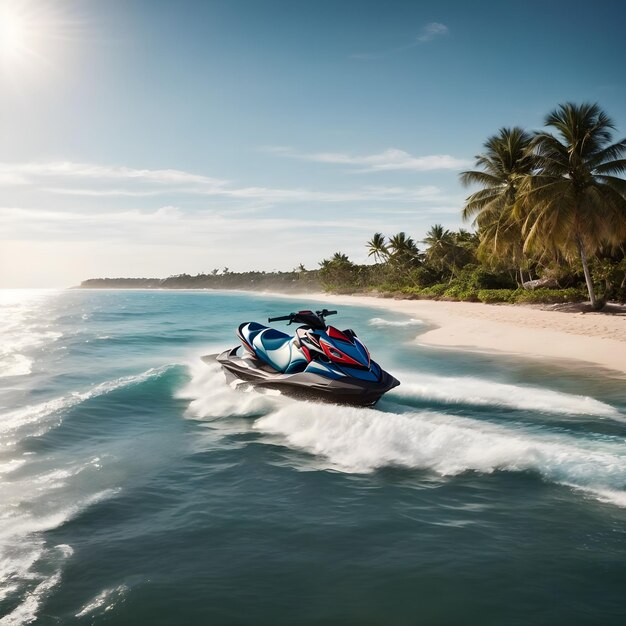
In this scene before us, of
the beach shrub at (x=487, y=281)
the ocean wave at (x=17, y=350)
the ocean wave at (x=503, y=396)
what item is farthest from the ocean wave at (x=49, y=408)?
the beach shrub at (x=487, y=281)

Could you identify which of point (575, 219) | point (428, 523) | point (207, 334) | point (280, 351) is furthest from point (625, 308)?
point (428, 523)

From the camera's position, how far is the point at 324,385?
7.11 m

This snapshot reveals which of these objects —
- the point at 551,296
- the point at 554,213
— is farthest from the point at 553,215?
the point at 551,296

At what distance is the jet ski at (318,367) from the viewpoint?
707cm

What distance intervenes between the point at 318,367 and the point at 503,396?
139 inches

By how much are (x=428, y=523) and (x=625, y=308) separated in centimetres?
2519

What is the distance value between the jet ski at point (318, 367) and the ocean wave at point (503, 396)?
5.77 ft

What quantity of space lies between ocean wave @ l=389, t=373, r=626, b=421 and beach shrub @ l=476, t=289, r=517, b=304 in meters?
25.9

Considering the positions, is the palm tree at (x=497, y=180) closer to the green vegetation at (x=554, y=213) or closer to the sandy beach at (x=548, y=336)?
the green vegetation at (x=554, y=213)

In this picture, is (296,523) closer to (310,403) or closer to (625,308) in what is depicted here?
(310,403)

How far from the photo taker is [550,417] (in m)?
7.48

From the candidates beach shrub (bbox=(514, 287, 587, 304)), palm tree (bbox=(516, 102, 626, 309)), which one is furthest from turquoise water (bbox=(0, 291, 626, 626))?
beach shrub (bbox=(514, 287, 587, 304))

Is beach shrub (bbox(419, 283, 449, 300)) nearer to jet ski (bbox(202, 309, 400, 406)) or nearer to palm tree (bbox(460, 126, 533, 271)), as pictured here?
palm tree (bbox(460, 126, 533, 271))

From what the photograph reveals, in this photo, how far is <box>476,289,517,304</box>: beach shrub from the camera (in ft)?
113
